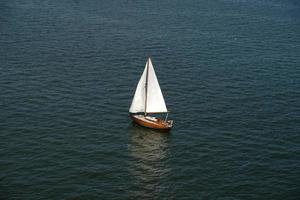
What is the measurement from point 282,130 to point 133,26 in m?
82.7

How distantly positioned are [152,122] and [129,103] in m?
13.4

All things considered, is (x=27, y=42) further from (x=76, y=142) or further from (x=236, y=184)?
(x=236, y=184)

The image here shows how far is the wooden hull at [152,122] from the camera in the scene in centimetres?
10762

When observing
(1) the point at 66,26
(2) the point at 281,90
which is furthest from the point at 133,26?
(2) the point at 281,90

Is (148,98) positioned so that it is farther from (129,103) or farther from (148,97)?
A: (129,103)

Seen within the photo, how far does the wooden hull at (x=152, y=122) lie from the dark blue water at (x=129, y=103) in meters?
1.62

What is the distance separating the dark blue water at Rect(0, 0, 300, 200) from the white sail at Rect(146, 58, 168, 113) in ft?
13.3

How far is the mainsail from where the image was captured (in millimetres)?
112688

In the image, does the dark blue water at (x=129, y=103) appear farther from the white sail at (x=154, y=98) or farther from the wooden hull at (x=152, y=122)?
the white sail at (x=154, y=98)

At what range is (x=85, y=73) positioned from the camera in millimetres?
135125

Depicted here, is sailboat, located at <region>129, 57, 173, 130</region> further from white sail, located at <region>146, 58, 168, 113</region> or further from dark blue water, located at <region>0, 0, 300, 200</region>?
dark blue water, located at <region>0, 0, 300, 200</region>

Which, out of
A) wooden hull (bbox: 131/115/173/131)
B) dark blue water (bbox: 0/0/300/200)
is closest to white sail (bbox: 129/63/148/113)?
wooden hull (bbox: 131/115/173/131)

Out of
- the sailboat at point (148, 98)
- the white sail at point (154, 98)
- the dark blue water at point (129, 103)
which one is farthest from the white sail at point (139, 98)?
the dark blue water at point (129, 103)

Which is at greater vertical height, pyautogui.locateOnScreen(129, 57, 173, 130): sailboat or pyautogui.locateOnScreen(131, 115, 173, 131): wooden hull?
pyautogui.locateOnScreen(129, 57, 173, 130): sailboat
